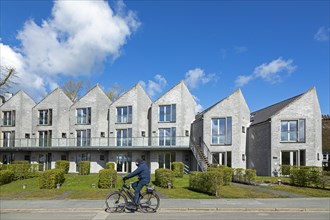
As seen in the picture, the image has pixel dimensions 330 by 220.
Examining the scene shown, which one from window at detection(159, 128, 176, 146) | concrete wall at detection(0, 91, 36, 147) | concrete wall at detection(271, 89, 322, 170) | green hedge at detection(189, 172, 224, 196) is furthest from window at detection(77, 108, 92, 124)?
green hedge at detection(189, 172, 224, 196)

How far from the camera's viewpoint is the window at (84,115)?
37.4m

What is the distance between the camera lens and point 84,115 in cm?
3769

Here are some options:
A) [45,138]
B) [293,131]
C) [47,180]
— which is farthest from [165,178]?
[45,138]

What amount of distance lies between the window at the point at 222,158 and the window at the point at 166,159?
477 centimetres

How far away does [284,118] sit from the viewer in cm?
2870

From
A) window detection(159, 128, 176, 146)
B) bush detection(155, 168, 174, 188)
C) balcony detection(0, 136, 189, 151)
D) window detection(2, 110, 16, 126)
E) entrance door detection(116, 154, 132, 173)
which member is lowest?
entrance door detection(116, 154, 132, 173)

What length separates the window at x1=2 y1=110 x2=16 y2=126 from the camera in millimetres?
41272

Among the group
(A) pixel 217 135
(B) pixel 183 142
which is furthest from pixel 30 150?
(A) pixel 217 135

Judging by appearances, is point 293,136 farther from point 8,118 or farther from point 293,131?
point 8,118

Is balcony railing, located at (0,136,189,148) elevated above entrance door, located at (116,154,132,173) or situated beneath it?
elevated above

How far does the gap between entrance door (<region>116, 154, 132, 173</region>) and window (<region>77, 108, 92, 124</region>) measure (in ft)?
18.4

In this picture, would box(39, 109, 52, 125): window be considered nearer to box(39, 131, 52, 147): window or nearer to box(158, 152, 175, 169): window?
box(39, 131, 52, 147): window

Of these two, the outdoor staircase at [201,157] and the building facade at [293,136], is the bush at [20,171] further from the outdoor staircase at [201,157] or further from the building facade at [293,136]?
the building facade at [293,136]

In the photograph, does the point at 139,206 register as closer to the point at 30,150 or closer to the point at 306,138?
the point at 306,138
